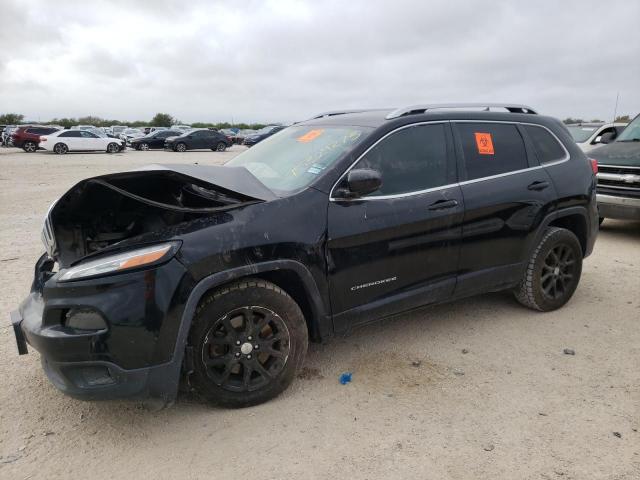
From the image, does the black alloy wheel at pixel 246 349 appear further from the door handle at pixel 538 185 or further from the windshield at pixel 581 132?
the windshield at pixel 581 132

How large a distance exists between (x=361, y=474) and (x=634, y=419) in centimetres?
166

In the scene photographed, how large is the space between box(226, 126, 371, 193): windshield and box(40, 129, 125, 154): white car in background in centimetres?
2850

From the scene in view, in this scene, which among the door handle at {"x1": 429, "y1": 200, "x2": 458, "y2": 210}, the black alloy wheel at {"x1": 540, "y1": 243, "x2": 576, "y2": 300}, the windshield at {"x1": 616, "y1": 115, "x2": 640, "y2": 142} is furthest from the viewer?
the windshield at {"x1": 616, "y1": 115, "x2": 640, "y2": 142}

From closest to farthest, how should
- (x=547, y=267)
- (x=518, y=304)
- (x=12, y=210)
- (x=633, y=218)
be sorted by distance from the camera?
(x=547, y=267) → (x=518, y=304) → (x=633, y=218) → (x=12, y=210)

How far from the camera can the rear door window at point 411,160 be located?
335cm

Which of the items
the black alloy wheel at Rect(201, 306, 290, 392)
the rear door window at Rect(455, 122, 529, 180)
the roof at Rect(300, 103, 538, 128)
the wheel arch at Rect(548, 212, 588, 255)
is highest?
the roof at Rect(300, 103, 538, 128)

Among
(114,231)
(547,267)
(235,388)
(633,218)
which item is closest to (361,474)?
(235,388)

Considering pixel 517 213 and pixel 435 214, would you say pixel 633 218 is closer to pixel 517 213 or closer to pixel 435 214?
pixel 517 213

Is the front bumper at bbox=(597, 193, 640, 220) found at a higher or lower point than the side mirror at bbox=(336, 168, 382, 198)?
lower

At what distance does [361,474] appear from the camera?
7.95 feet

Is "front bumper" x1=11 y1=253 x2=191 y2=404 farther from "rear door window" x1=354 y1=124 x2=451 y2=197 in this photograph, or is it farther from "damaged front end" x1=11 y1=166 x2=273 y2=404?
"rear door window" x1=354 y1=124 x2=451 y2=197

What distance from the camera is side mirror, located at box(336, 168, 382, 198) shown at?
3.05m

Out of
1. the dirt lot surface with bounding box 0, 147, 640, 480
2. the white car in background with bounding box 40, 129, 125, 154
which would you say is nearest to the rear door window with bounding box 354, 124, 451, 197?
the dirt lot surface with bounding box 0, 147, 640, 480

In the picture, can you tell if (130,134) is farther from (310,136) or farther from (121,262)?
(121,262)
